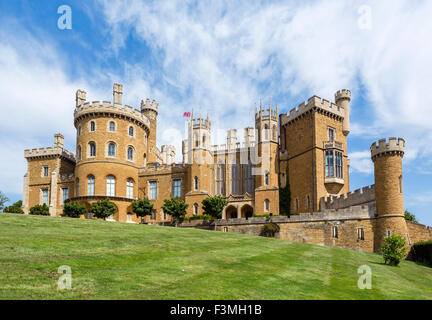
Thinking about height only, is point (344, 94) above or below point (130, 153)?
above

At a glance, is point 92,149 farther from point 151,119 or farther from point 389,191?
point 389,191

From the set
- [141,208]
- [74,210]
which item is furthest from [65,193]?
[141,208]

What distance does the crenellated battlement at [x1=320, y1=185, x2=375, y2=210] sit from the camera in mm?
36812

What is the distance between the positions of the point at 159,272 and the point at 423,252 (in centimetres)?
2778

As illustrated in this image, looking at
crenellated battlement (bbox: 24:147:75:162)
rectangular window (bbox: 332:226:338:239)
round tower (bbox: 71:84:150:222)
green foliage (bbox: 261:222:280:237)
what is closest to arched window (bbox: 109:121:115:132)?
round tower (bbox: 71:84:150:222)

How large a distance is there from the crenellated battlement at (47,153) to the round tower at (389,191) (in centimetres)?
4289

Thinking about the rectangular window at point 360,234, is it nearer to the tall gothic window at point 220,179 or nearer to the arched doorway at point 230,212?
the arched doorway at point 230,212

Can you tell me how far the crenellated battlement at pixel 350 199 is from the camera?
36812 mm

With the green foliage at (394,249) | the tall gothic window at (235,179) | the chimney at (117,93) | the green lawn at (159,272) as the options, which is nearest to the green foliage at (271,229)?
the tall gothic window at (235,179)

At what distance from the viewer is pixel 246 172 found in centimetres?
5356

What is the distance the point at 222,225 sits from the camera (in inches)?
1677
